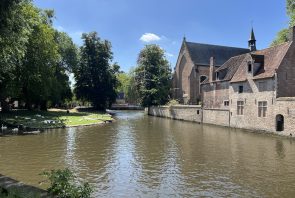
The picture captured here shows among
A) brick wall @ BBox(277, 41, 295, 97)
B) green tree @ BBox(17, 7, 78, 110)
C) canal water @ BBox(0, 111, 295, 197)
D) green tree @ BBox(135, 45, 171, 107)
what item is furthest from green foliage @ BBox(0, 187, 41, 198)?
green tree @ BBox(135, 45, 171, 107)

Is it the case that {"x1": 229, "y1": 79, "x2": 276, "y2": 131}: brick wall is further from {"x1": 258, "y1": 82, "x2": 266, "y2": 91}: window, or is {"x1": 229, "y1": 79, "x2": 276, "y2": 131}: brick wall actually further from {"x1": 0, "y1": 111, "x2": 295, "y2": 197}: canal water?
{"x1": 0, "y1": 111, "x2": 295, "y2": 197}: canal water

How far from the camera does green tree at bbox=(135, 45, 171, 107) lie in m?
71.4

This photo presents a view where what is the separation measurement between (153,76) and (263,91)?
38.0 meters

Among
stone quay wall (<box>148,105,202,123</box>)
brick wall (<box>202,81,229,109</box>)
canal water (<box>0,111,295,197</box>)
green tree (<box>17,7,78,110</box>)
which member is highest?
green tree (<box>17,7,78,110</box>)

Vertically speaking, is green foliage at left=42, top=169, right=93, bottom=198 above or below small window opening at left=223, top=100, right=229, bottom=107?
below

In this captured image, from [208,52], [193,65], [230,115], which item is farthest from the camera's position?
[208,52]

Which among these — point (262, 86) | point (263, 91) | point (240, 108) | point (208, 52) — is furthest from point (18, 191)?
point (208, 52)

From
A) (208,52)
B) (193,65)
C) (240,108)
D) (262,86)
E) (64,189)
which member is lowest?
(64,189)

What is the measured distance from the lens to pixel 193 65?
69.2m

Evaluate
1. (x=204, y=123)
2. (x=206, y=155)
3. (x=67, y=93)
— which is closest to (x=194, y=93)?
(x=204, y=123)

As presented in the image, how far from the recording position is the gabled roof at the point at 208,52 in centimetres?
7088

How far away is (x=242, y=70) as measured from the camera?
135 feet

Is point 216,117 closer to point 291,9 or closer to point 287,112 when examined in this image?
point 287,112

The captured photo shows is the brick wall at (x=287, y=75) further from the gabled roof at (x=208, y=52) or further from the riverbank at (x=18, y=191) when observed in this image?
the gabled roof at (x=208, y=52)
